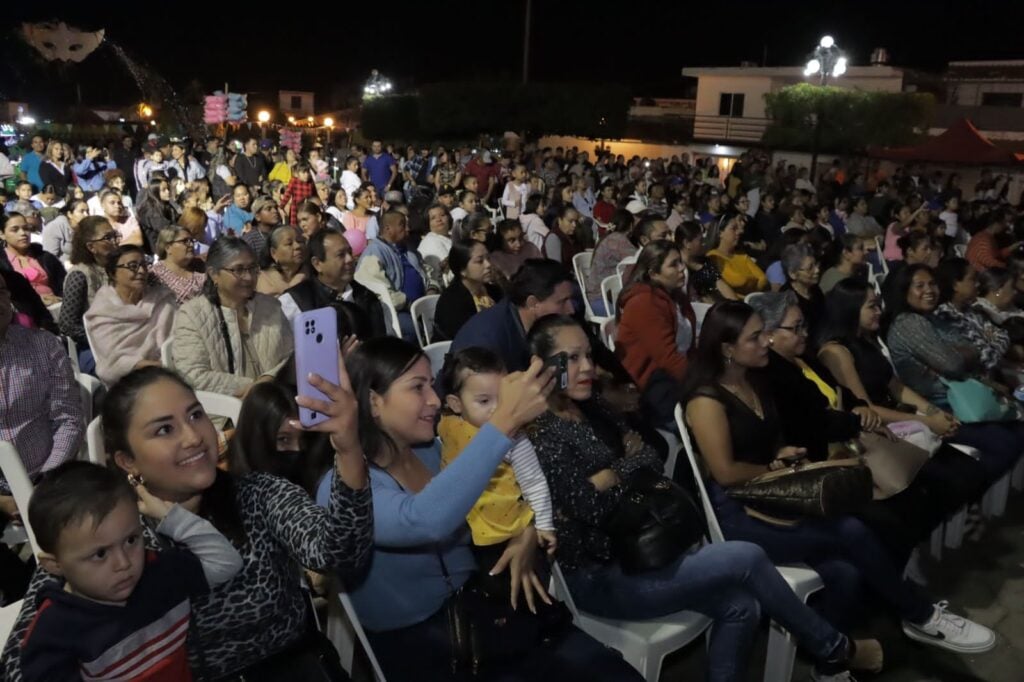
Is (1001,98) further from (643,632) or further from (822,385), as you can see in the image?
(643,632)

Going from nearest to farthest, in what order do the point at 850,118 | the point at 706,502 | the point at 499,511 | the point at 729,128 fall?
the point at 499,511 < the point at 706,502 < the point at 850,118 < the point at 729,128

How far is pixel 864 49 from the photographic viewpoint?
165ft

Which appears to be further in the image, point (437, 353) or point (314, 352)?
point (437, 353)

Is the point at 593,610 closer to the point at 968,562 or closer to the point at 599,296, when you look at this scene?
the point at 968,562

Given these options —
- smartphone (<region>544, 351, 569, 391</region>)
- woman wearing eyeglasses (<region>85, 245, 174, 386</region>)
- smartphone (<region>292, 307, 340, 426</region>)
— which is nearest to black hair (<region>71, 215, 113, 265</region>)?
woman wearing eyeglasses (<region>85, 245, 174, 386</region>)

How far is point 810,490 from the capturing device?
276 cm

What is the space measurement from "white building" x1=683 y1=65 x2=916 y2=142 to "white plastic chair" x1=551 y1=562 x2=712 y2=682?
27.6 meters

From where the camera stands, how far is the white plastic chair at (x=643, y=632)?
2.35 m

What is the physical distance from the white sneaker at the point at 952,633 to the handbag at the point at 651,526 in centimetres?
115

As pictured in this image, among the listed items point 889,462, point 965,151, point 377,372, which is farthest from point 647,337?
point 965,151

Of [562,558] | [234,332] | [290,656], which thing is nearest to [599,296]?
[234,332]

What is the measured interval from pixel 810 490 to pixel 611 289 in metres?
3.48

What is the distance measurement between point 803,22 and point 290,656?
188 feet

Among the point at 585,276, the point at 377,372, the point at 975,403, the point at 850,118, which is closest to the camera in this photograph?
the point at 377,372
